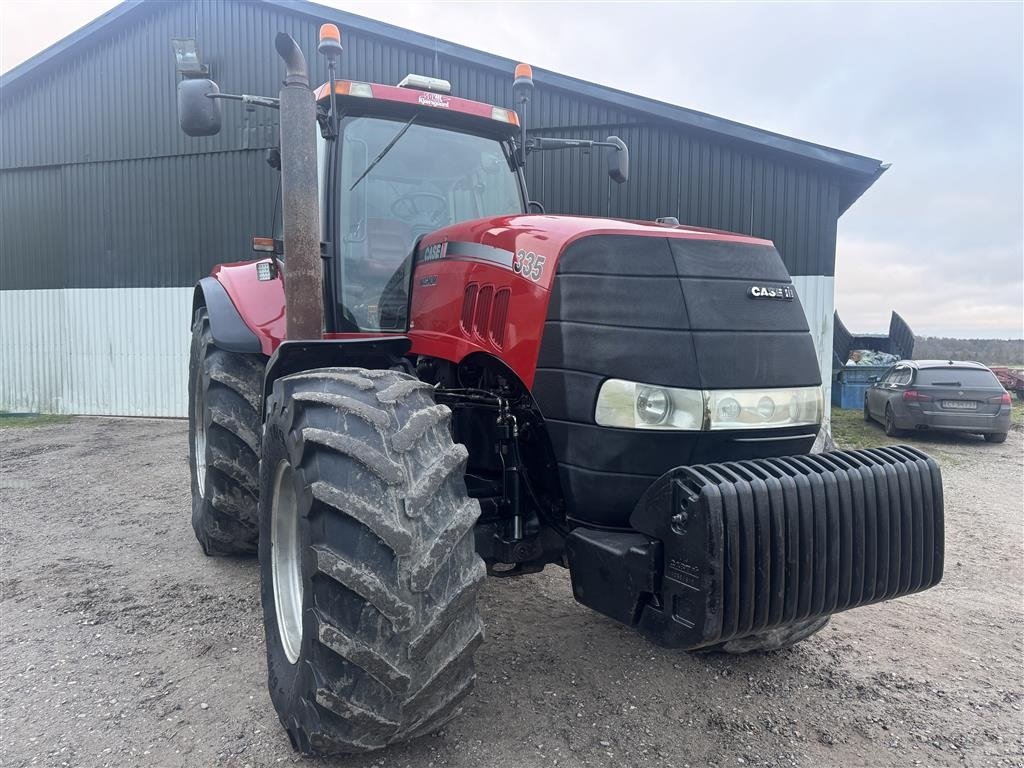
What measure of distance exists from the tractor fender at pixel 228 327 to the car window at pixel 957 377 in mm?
10910

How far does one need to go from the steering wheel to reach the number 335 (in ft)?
3.59

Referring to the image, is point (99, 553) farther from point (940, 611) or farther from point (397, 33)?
point (397, 33)

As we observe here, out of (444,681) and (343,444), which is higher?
(343,444)

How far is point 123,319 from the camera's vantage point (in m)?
11.9

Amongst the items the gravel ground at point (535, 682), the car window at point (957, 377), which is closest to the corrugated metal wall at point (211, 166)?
the car window at point (957, 377)

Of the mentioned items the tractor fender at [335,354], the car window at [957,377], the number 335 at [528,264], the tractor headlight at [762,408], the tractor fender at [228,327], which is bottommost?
the car window at [957,377]

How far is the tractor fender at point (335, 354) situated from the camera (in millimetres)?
2842

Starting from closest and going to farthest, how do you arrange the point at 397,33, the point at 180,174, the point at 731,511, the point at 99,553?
1. the point at 731,511
2. the point at 99,553
3. the point at 397,33
4. the point at 180,174

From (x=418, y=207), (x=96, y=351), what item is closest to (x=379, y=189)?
(x=418, y=207)

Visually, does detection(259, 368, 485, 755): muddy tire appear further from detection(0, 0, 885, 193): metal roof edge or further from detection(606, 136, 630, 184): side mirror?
detection(0, 0, 885, 193): metal roof edge

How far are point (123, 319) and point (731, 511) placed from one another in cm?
1229

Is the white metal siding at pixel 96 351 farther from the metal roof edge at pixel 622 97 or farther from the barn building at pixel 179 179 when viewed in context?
the metal roof edge at pixel 622 97

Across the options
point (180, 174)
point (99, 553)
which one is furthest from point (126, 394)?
point (99, 553)

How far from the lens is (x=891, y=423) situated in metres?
11.7
